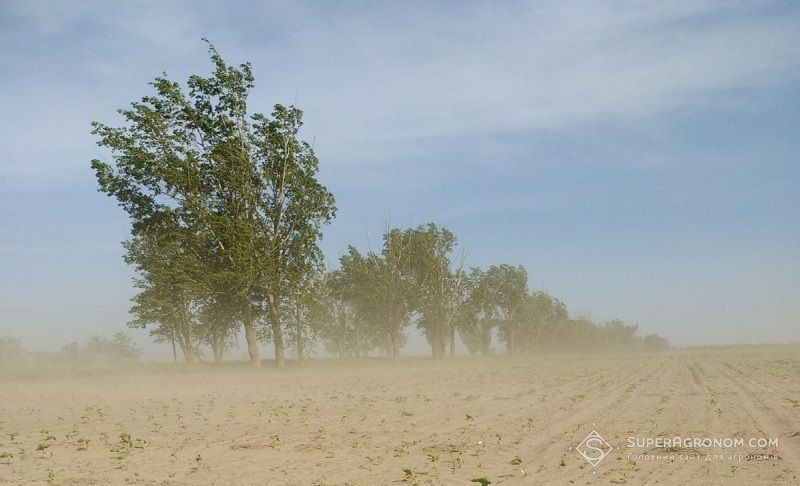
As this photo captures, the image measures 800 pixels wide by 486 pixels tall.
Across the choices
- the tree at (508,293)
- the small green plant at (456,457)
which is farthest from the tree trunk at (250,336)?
the tree at (508,293)

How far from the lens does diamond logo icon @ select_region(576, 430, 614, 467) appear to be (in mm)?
10727

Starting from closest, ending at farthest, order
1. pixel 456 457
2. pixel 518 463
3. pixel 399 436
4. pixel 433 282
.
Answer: pixel 518 463, pixel 456 457, pixel 399 436, pixel 433 282

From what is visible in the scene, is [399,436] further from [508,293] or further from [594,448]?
[508,293]

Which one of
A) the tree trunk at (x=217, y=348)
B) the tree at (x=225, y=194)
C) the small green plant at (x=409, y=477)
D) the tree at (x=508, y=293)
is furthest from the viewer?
the tree at (x=508, y=293)

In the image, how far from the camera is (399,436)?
1344 centimetres

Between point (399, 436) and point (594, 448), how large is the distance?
4.27 m

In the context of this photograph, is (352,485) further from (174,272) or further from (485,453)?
(174,272)

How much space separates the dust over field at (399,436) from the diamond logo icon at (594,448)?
0.18 meters

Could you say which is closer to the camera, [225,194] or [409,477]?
[409,477]

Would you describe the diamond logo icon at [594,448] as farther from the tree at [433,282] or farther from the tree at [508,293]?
the tree at [508,293]

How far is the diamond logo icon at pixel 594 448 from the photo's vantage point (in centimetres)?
1073

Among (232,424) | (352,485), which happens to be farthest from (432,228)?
(352,485)

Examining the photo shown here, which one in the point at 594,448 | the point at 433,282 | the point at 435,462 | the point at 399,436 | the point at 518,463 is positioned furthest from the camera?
the point at 433,282

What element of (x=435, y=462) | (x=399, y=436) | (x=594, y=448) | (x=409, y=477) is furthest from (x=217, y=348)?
(x=409, y=477)
